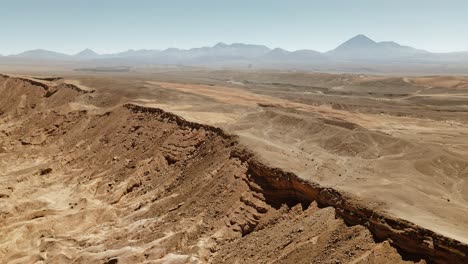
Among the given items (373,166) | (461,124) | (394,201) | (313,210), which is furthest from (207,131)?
(461,124)

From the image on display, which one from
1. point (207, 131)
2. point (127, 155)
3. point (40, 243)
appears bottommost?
point (40, 243)

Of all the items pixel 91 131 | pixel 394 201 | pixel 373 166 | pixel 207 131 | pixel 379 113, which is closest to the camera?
pixel 394 201

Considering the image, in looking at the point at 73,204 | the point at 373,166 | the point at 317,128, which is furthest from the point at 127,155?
the point at 373,166

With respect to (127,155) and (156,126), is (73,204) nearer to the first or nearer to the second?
(127,155)

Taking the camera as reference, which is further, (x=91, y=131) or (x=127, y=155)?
(x=91, y=131)

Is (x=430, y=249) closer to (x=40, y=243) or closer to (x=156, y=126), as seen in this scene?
(x=40, y=243)

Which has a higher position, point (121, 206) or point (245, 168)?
point (245, 168)

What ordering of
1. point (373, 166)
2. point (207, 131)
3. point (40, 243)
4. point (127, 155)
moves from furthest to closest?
point (127, 155)
point (207, 131)
point (373, 166)
point (40, 243)
